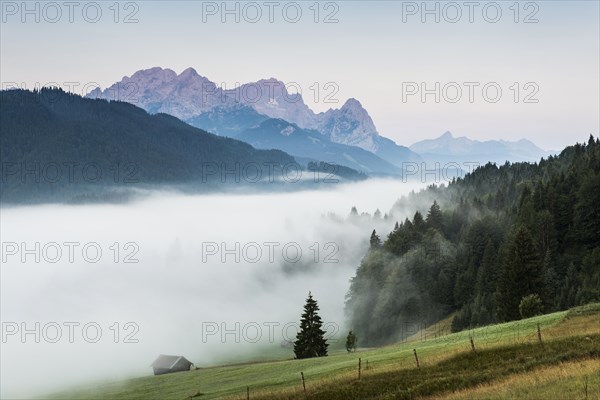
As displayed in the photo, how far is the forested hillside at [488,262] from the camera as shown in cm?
8862

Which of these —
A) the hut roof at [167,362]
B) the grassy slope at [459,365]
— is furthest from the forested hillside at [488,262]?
the hut roof at [167,362]

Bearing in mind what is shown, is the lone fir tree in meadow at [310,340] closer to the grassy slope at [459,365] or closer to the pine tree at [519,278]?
the pine tree at [519,278]

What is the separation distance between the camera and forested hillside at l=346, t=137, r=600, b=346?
291 ft

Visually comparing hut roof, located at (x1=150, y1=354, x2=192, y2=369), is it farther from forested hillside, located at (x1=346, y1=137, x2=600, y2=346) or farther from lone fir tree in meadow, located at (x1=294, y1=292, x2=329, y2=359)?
forested hillside, located at (x1=346, y1=137, x2=600, y2=346)

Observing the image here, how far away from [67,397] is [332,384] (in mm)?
75303

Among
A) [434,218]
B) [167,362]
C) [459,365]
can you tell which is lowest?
[167,362]

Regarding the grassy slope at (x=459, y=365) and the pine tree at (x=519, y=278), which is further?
the pine tree at (x=519, y=278)

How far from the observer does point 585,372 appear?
26781 millimetres

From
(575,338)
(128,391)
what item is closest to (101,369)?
(128,391)

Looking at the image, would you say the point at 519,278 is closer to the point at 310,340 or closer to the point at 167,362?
the point at 310,340

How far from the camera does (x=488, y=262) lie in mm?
121062

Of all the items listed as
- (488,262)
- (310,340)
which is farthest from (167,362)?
(488,262)

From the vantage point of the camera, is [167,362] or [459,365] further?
[167,362]

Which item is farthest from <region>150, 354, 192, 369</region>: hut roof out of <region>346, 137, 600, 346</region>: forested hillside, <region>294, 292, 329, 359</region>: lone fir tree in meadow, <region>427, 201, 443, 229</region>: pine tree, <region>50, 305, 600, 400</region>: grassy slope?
<region>427, 201, 443, 229</region>: pine tree
